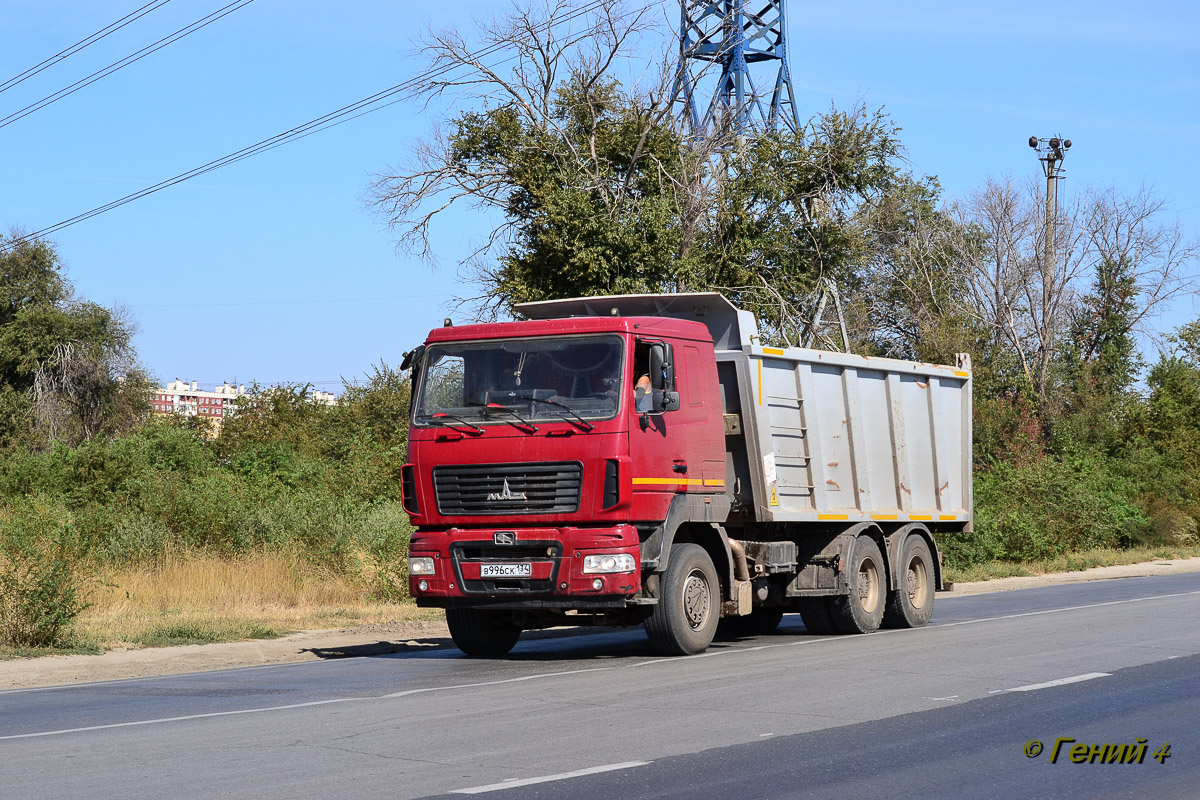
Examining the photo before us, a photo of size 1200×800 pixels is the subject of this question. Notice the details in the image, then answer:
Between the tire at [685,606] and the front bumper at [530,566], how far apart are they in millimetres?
544

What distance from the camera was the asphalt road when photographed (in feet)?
22.1

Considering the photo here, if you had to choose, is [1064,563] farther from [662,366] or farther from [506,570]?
[506,570]

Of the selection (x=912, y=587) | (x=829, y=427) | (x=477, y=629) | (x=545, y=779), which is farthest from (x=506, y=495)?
(x=912, y=587)

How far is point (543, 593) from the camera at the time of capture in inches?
487

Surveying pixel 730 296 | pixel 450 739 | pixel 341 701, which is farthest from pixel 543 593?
pixel 730 296

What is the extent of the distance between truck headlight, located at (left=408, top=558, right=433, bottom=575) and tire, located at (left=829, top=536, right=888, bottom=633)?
5.33 m

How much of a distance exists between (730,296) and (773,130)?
14.4 ft

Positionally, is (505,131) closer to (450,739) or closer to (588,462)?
(588,462)

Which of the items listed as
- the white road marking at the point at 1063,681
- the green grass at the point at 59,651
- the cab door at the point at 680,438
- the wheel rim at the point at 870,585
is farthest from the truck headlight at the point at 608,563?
the green grass at the point at 59,651

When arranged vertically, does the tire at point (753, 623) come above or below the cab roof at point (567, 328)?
below

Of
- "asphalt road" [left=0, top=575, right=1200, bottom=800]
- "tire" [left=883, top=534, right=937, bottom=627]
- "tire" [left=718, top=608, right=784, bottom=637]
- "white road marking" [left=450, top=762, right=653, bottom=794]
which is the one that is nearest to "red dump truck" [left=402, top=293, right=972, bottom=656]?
"asphalt road" [left=0, top=575, right=1200, bottom=800]

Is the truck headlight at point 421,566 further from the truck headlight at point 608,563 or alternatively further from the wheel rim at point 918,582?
the wheel rim at point 918,582

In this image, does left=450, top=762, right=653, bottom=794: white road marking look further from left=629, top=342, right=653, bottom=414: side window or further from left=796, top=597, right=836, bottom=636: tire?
left=796, top=597, right=836, bottom=636: tire

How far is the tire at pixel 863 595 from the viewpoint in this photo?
15578 mm
